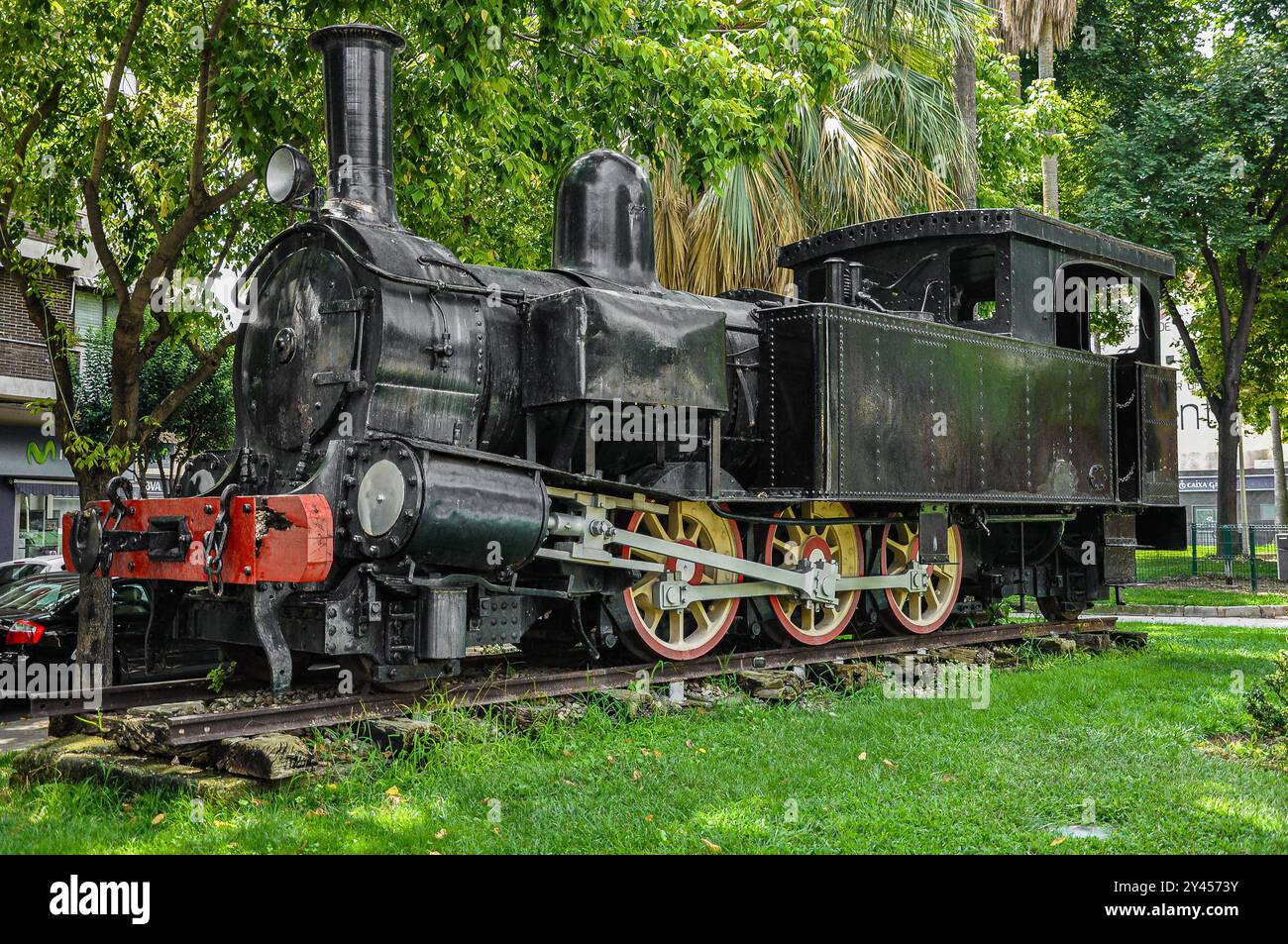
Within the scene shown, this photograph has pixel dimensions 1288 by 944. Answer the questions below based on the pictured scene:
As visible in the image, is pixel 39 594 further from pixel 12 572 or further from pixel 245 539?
pixel 245 539

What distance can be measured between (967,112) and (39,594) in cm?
1177

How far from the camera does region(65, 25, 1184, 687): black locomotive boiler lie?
6.02m

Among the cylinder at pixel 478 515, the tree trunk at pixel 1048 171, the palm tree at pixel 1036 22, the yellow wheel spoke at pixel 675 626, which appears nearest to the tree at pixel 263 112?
the cylinder at pixel 478 515

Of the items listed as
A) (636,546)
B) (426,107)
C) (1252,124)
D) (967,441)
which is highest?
(1252,124)

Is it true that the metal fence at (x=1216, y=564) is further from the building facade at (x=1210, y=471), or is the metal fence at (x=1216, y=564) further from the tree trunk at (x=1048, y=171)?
the building facade at (x=1210, y=471)

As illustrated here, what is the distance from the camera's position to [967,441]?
8664mm

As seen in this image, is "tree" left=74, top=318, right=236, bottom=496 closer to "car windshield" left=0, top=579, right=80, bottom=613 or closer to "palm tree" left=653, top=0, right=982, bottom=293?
"car windshield" left=0, top=579, right=80, bottom=613

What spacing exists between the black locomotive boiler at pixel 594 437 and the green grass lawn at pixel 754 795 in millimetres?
1001

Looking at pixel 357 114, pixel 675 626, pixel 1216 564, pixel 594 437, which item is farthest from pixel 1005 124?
pixel 357 114

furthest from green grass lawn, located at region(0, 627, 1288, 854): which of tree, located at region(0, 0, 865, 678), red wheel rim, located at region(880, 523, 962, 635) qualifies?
tree, located at region(0, 0, 865, 678)

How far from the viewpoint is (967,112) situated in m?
14.6

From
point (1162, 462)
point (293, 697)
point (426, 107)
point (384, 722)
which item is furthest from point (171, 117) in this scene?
point (1162, 462)
